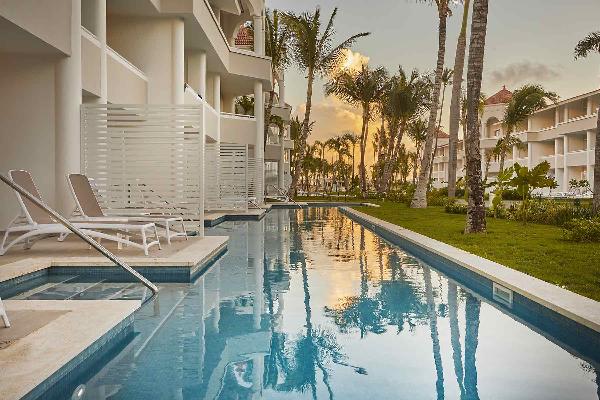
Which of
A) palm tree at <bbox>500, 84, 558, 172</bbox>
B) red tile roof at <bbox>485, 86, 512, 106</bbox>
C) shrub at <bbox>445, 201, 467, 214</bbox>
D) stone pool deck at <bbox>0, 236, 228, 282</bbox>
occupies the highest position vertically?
red tile roof at <bbox>485, 86, 512, 106</bbox>

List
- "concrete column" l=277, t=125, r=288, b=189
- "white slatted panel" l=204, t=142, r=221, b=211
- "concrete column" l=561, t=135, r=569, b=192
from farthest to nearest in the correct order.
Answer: "concrete column" l=561, t=135, r=569, b=192, "concrete column" l=277, t=125, r=288, b=189, "white slatted panel" l=204, t=142, r=221, b=211

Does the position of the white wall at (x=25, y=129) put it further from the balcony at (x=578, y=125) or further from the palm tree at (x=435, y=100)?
the balcony at (x=578, y=125)

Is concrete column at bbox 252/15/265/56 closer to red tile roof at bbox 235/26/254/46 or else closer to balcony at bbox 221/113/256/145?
balcony at bbox 221/113/256/145

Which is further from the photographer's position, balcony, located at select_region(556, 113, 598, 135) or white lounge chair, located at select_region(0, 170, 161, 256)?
balcony, located at select_region(556, 113, 598, 135)

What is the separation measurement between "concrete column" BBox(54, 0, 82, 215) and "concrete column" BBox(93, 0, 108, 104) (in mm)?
1598

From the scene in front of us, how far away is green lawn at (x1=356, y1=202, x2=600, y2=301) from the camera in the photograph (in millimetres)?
8055

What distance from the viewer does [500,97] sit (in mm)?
71438

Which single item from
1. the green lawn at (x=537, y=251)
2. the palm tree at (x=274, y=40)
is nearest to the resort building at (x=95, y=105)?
the green lawn at (x=537, y=251)

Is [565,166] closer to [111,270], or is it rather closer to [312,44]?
[312,44]

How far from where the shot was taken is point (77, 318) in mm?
5031

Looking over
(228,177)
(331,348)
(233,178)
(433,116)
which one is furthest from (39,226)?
(433,116)

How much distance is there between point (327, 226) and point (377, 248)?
6288mm

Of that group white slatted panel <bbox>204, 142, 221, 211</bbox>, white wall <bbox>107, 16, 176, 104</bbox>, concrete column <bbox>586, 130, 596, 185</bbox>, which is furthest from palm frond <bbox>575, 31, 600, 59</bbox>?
concrete column <bbox>586, 130, 596, 185</bbox>

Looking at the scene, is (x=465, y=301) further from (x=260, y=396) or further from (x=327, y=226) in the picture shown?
(x=327, y=226)
